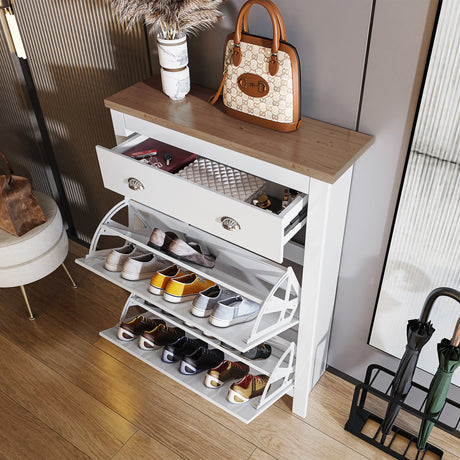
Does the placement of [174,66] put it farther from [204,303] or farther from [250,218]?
[204,303]

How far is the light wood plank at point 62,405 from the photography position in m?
1.83

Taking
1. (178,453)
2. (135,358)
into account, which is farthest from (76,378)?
(178,453)

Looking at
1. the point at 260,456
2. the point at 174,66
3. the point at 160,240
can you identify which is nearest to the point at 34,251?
the point at 160,240

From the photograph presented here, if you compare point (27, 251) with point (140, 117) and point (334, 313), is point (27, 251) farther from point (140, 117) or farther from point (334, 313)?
point (334, 313)

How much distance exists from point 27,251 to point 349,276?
4.03 ft

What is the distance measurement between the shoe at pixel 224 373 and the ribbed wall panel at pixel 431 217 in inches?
18.4

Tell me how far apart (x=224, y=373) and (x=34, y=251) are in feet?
2.93

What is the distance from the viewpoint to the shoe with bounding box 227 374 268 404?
175cm

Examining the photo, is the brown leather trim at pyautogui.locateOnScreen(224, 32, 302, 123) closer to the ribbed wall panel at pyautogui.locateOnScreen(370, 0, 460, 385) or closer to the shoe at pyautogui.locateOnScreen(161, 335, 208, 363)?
the ribbed wall panel at pyautogui.locateOnScreen(370, 0, 460, 385)

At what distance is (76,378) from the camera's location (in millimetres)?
2031

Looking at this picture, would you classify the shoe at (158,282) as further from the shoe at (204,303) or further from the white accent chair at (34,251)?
the white accent chair at (34,251)

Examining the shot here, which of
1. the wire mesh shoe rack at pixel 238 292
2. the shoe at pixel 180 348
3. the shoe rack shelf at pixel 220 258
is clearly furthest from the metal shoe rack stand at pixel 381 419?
the shoe at pixel 180 348

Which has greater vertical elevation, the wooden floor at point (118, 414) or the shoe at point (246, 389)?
the shoe at point (246, 389)

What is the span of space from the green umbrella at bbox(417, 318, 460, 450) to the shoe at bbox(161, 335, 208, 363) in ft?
2.59
